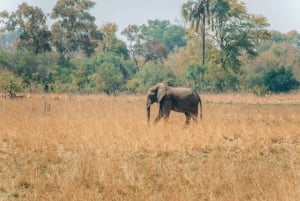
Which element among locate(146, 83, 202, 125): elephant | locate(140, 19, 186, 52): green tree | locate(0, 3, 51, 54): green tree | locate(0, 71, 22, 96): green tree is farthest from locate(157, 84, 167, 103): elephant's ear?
locate(140, 19, 186, 52): green tree

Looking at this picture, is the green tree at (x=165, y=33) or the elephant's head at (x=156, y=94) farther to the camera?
the green tree at (x=165, y=33)

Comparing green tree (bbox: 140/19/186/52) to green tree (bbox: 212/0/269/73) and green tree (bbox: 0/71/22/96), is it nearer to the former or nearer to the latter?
green tree (bbox: 212/0/269/73)

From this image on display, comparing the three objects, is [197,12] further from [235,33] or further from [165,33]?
[165,33]

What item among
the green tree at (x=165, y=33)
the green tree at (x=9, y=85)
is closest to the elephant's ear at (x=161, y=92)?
the green tree at (x=9, y=85)

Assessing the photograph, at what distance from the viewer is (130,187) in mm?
6750

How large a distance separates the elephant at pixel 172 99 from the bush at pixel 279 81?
1033 inches

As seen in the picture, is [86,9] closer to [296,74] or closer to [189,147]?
[296,74]

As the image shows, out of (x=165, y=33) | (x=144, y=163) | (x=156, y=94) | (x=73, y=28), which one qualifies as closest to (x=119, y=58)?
(x=73, y=28)

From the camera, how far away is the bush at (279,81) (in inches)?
1577

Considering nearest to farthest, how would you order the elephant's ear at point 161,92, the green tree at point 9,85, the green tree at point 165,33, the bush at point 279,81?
1. the elephant's ear at point 161,92
2. the green tree at point 9,85
3. the bush at point 279,81
4. the green tree at point 165,33

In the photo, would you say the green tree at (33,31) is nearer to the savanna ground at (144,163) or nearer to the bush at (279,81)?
the bush at (279,81)

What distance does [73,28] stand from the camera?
169 feet

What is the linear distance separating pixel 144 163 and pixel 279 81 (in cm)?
3425

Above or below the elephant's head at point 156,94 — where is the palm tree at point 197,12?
above
